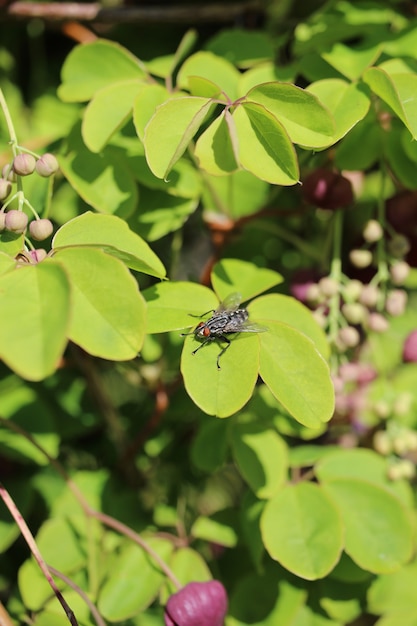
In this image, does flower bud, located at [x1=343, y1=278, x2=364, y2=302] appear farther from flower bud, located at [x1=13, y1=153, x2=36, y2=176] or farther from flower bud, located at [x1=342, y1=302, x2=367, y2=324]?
flower bud, located at [x1=13, y1=153, x2=36, y2=176]

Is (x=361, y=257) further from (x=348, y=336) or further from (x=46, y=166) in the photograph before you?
(x=46, y=166)

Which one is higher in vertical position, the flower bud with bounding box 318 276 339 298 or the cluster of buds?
the cluster of buds

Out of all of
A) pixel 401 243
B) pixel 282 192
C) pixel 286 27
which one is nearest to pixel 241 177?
pixel 282 192

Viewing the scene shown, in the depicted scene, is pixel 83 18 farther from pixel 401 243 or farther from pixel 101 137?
pixel 401 243

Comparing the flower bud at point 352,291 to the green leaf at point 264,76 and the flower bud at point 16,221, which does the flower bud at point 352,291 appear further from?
the flower bud at point 16,221

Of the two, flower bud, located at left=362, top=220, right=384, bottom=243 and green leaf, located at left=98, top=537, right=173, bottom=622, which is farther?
flower bud, located at left=362, top=220, right=384, bottom=243

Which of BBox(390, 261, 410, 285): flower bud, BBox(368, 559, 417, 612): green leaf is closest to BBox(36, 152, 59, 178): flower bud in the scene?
BBox(390, 261, 410, 285): flower bud

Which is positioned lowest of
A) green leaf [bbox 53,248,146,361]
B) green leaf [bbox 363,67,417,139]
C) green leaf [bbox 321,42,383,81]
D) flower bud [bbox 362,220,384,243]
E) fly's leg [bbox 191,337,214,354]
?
flower bud [bbox 362,220,384,243]
